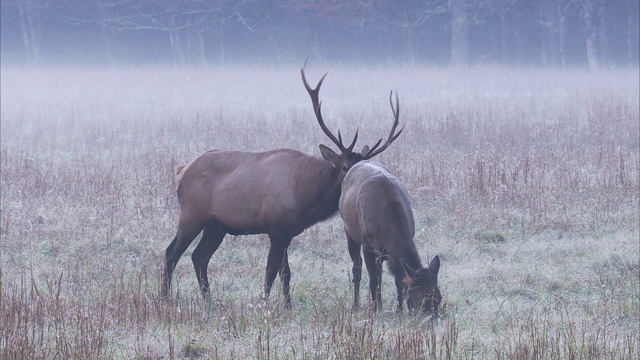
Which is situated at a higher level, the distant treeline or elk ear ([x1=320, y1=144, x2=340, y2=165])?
the distant treeline

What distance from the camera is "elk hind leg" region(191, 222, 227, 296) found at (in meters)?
8.39

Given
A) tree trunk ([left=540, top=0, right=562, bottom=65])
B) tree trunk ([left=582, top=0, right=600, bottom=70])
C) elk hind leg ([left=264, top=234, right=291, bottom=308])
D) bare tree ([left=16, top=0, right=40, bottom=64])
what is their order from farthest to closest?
bare tree ([left=16, top=0, right=40, bottom=64])
tree trunk ([left=540, top=0, right=562, bottom=65])
tree trunk ([left=582, top=0, right=600, bottom=70])
elk hind leg ([left=264, top=234, right=291, bottom=308])

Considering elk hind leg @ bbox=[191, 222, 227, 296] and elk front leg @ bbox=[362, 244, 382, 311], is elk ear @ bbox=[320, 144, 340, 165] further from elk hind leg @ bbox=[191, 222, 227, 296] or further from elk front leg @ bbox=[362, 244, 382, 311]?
elk hind leg @ bbox=[191, 222, 227, 296]

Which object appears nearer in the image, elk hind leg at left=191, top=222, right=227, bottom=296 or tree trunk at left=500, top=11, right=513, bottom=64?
elk hind leg at left=191, top=222, right=227, bottom=296

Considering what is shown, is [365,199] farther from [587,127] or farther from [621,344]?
[587,127]

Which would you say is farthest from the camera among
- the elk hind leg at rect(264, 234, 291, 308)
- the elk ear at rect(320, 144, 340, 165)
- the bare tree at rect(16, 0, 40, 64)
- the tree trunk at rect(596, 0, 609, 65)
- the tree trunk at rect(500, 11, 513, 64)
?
the bare tree at rect(16, 0, 40, 64)

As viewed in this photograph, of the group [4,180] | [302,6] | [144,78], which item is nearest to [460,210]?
[4,180]

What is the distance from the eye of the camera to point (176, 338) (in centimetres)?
612

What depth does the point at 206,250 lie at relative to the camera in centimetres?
848

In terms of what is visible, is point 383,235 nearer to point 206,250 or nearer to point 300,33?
point 206,250

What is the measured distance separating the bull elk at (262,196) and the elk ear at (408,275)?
1.33 meters

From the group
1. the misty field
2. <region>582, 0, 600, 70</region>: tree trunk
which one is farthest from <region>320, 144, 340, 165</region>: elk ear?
<region>582, 0, 600, 70</region>: tree trunk

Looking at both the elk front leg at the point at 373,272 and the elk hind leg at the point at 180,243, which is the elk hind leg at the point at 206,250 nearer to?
the elk hind leg at the point at 180,243

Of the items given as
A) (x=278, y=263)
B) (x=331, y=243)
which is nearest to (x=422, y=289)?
(x=278, y=263)
